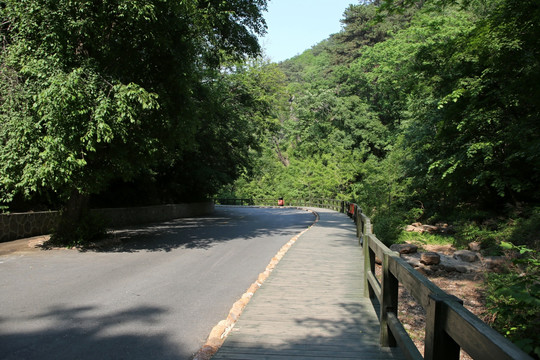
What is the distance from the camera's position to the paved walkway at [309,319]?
13.7 ft

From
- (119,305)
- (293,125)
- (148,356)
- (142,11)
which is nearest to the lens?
(148,356)

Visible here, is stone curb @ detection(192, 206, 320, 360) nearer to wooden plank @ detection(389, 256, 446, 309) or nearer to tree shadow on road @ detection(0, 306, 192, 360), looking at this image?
tree shadow on road @ detection(0, 306, 192, 360)

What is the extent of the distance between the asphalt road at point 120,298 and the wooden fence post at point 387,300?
79.6 inches

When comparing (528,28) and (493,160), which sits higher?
(528,28)

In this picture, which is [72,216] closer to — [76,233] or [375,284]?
[76,233]

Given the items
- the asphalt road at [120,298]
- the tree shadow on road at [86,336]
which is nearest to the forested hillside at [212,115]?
the asphalt road at [120,298]

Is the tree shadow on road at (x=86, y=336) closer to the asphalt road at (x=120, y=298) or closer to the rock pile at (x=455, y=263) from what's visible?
the asphalt road at (x=120, y=298)

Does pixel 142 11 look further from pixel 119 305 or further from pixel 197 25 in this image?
pixel 119 305

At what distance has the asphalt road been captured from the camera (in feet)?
15.2

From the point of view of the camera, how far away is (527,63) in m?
12.9

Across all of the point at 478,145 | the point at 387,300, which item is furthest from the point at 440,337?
the point at 478,145

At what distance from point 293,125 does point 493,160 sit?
139 ft

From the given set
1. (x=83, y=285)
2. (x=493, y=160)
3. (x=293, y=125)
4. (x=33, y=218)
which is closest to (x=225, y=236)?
(x=33, y=218)

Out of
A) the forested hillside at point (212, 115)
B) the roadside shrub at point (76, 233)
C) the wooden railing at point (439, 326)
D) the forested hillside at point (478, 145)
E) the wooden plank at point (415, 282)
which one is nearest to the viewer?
the wooden railing at point (439, 326)
